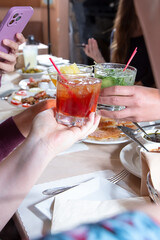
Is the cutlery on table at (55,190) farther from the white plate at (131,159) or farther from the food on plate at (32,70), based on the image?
the food on plate at (32,70)

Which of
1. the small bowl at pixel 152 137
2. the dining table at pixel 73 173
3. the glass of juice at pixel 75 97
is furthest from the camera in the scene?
the small bowl at pixel 152 137

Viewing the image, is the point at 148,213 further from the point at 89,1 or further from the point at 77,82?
the point at 89,1

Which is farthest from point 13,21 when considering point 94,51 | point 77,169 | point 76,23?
point 76,23

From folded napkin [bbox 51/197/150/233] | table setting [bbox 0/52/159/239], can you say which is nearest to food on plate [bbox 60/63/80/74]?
table setting [bbox 0/52/159/239]

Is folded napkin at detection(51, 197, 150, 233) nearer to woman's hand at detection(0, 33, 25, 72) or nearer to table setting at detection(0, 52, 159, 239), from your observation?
table setting at detection(0, 52, 159, 239)

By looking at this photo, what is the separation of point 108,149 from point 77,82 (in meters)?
0.37

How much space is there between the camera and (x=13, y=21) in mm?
1122

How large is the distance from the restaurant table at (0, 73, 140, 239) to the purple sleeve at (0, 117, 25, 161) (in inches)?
6.0

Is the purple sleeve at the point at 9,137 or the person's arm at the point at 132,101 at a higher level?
the person's arm at the point at 132,101

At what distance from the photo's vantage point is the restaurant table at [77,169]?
2.14 feet

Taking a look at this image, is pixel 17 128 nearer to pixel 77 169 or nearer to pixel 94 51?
pixel 77 169

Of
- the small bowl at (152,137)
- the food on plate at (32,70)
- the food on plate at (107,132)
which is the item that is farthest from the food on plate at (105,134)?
the food on plate at (32,70)

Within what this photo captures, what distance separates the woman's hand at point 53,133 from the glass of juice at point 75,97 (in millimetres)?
50

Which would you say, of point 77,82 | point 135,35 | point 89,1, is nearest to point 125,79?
point 77,82
